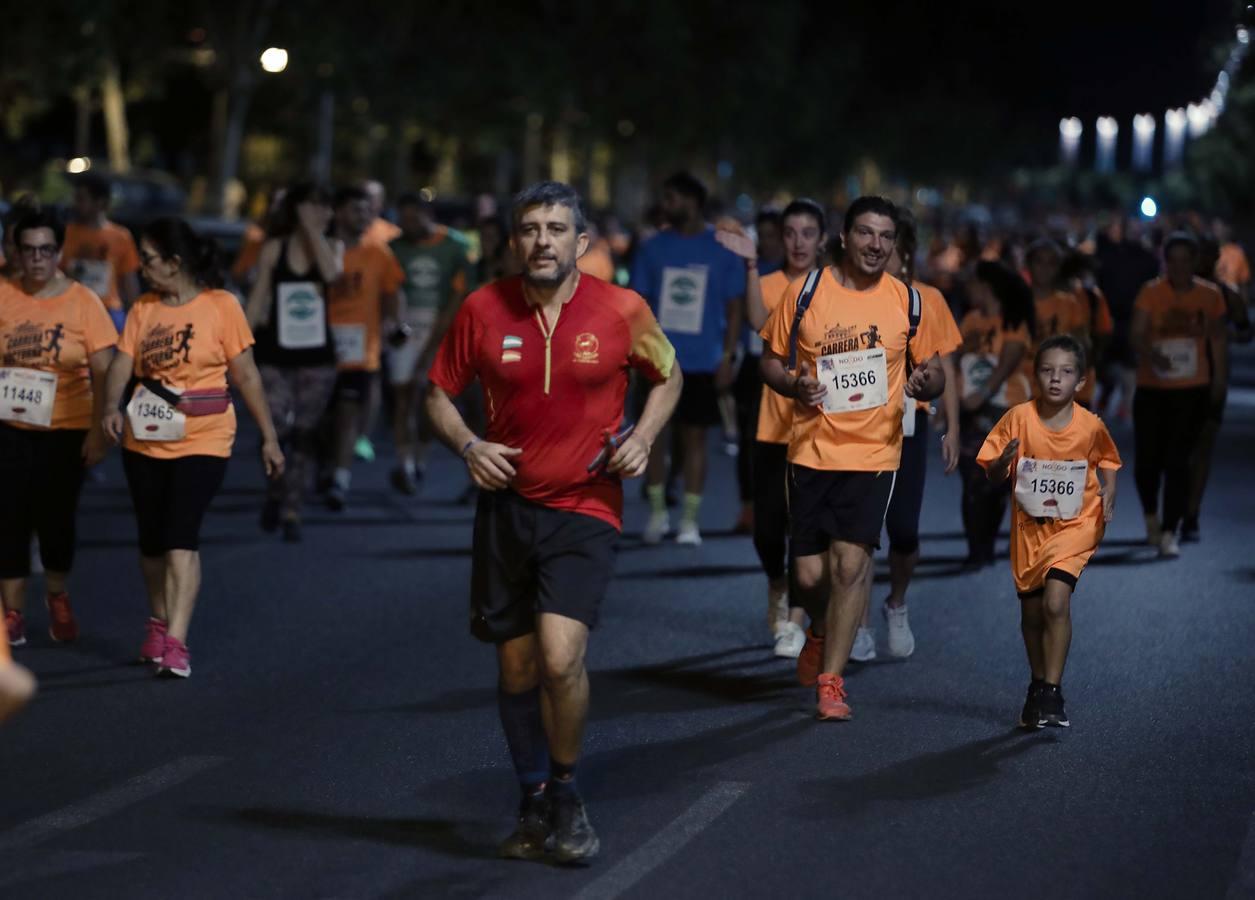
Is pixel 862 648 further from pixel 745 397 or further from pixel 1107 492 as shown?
pixel 745 397

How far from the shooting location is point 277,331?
13484mm

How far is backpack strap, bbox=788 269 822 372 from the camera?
28.8 ft

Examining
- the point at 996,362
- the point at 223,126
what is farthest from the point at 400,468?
the point at 223,126

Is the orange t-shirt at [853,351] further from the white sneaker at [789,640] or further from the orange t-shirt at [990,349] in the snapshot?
the orange t-shirt at [990,349]

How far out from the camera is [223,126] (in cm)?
5334

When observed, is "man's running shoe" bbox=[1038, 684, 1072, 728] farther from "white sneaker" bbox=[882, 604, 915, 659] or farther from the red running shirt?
the red running shirt

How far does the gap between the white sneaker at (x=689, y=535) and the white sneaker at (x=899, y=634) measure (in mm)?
3507

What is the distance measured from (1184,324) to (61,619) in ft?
21.9

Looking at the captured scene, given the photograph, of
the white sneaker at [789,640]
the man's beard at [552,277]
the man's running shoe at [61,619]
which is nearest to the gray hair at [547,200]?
the man's beard at [552,277]

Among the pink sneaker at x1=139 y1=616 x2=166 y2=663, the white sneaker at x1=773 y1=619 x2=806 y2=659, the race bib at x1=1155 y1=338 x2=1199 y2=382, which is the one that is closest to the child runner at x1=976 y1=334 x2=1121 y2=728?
the white sneaker at x1=773 y1=619 x2=806 y2=659

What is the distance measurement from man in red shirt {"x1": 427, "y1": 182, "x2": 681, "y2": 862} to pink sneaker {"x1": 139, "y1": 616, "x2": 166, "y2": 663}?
3.25 m

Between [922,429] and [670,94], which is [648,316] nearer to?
[922,429]

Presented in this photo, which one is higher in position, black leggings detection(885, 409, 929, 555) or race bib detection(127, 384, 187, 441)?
race bib detection(127, 384, 187, 441)

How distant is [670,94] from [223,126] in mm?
20875
